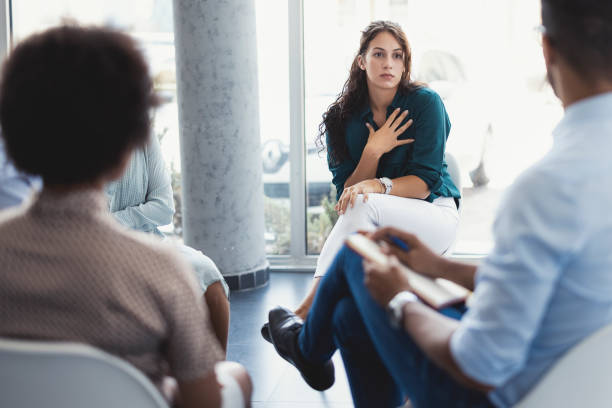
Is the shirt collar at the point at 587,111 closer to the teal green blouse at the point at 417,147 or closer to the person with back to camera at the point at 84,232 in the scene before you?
the person with back to camera at the point at 84,232

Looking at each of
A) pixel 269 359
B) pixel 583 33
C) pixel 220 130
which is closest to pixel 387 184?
pixel 269 359

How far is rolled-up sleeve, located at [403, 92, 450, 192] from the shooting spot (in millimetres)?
2639

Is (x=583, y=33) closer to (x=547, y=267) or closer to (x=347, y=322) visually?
(x=547, y=267)

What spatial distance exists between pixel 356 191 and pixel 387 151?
11.9 inches

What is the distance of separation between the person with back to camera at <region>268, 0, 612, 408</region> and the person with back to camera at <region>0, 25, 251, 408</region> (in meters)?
0.45

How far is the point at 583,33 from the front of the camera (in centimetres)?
101

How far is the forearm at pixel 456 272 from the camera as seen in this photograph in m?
1.54

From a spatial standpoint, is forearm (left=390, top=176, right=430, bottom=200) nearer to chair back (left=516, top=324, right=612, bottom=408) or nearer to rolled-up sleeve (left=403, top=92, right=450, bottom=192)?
rolled-up sleeve (left=403, top=92, right=450, bottom=192)

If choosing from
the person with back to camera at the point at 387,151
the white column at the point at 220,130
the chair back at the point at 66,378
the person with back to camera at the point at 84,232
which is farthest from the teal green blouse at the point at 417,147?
the chair back at the point at 66,378

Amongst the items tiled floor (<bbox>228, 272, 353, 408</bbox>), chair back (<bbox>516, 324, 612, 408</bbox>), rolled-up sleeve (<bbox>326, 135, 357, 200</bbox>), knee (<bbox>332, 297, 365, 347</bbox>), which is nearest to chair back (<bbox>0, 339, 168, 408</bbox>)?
chair back (<bbox>516, 324, 612, 408</bbox>)

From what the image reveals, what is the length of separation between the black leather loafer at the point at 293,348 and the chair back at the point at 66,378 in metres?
1.12

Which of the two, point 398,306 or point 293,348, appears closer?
point 398,306

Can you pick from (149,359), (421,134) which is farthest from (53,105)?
(421,134)

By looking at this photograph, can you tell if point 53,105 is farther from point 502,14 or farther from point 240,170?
point 502,14
